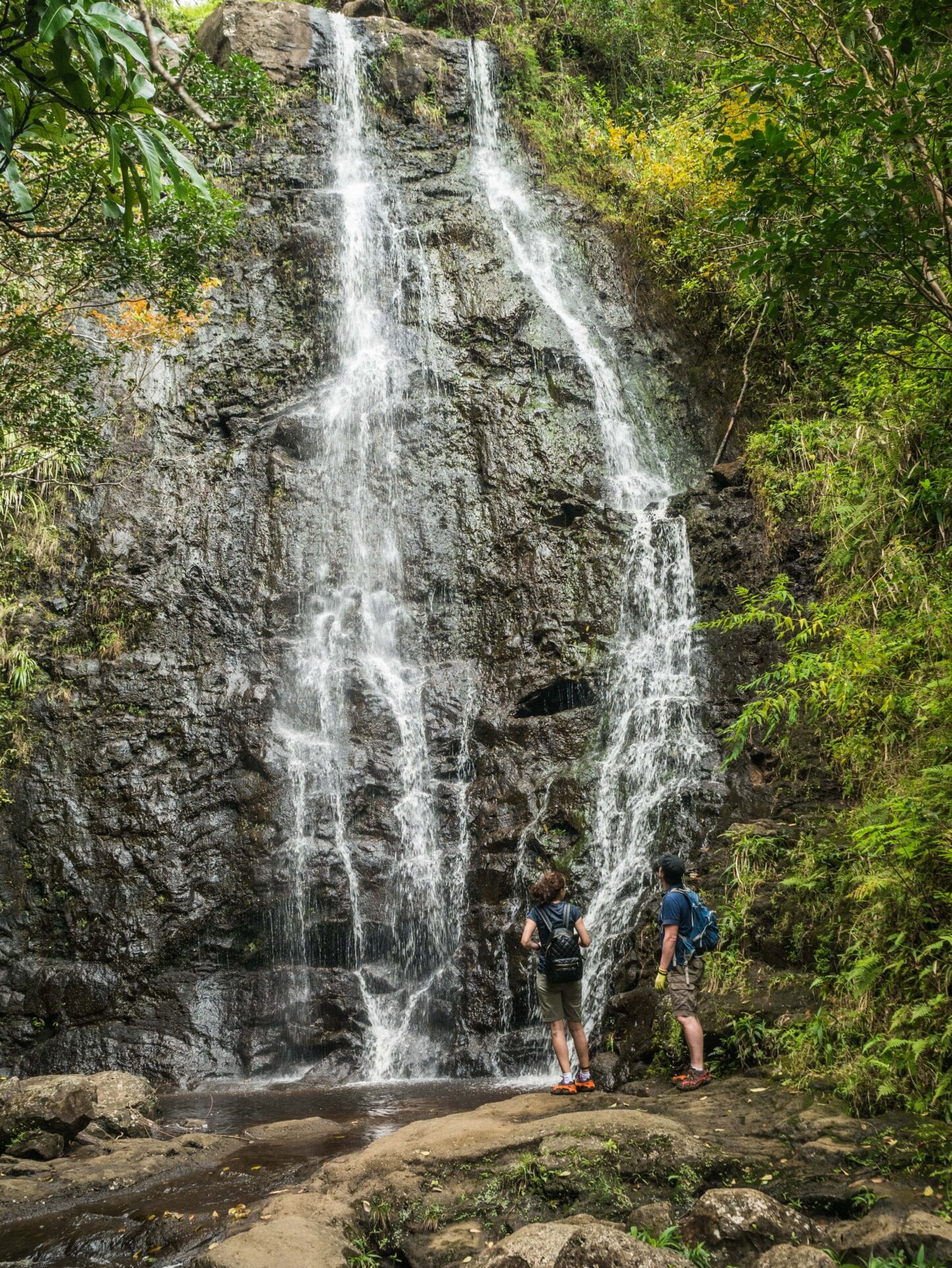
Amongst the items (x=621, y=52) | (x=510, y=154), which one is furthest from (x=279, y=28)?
(x=621, y=52)

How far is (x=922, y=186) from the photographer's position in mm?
5672

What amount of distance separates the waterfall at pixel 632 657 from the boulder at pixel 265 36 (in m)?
5.42

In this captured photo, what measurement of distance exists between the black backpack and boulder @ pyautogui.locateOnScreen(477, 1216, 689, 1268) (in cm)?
267

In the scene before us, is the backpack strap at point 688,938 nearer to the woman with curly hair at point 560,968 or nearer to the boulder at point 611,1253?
the woman with curly hair at point 560,968

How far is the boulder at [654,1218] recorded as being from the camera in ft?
14.0

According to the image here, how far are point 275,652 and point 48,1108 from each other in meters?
6.36

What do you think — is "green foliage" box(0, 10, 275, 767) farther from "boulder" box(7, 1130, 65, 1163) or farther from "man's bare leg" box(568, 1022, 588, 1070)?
"man's bare leg" box(568, 1022, 588, 1070)

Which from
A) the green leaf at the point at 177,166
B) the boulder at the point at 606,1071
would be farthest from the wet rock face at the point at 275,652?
the green leaf at the point at 177,166

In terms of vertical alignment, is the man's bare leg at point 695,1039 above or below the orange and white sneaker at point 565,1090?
above

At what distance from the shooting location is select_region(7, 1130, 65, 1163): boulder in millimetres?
6324

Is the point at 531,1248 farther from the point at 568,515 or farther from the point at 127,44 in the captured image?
the point at 568,515

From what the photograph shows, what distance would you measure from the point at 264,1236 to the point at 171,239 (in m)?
9.76

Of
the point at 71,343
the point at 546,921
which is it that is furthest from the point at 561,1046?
the point at 71,343

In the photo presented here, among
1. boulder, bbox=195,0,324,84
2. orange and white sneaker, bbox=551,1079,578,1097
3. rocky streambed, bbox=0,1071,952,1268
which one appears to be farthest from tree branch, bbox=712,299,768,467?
boulder, bbox=195,0,324,84
